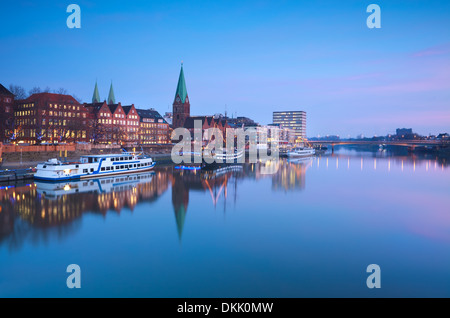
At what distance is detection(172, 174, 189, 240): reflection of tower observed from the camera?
24595 mm

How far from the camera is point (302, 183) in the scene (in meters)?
46.0

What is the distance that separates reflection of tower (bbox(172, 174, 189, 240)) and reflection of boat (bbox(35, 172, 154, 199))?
16.8 feet

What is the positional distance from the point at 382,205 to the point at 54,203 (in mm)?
31018

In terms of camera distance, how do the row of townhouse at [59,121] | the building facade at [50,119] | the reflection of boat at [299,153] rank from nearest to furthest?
the row of townhouse at [59,121] → the building facade at [50,119] → the reflection of boat at [299,153]

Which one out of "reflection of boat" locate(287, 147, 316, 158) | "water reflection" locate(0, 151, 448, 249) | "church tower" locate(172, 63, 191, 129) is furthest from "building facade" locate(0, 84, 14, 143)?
"reflection of boat" locate(287, 147, 316, 158)

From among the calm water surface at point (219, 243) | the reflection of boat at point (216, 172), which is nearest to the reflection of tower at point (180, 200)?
the calm water surface at point (219, 243)

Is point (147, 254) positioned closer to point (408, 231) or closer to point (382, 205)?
point (408, 231)

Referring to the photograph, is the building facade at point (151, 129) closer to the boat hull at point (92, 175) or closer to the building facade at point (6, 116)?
the building facade at point (6, 116)

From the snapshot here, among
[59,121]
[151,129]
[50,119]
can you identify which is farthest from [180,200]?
[151,129]

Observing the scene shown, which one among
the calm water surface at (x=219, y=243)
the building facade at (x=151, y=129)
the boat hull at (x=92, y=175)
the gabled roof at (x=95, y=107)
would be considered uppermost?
the gabled roof at (x=95, y=107)

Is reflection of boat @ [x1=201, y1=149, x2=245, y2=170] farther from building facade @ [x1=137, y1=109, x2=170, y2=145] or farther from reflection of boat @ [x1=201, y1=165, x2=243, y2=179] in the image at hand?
building facade @ [x1=137, y1=109, x2=170, y2=145]

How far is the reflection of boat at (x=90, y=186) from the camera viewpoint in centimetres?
3523

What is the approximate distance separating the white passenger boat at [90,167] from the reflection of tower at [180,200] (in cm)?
976
